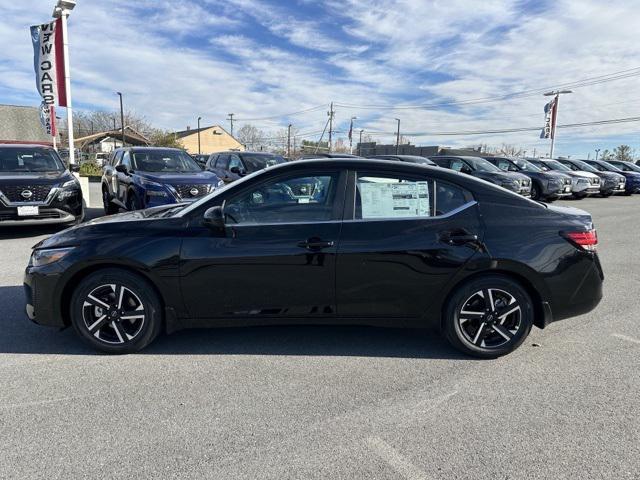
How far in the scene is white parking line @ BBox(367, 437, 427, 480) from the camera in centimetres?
232

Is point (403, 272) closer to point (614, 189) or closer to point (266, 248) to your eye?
point (266, 248)

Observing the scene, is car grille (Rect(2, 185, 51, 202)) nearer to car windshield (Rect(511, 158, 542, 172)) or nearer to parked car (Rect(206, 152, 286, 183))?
parked car (Rect(206, 152, 286, 183))

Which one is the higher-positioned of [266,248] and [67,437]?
[266,248]

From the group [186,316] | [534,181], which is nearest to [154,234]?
[186,316]

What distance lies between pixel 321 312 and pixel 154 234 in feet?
4.73

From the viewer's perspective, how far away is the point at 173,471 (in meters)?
2.32

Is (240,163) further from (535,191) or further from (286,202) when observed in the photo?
(535,191)

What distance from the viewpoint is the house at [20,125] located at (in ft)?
148

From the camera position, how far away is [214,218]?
136 inches

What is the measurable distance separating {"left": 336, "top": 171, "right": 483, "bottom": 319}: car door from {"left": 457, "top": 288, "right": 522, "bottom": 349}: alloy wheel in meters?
0.30

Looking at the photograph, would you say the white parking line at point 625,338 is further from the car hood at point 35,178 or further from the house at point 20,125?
the house at point 20,125

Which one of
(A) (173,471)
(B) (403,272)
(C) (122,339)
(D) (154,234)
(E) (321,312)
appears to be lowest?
(A) (173,471)

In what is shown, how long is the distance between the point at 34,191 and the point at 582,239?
843cm

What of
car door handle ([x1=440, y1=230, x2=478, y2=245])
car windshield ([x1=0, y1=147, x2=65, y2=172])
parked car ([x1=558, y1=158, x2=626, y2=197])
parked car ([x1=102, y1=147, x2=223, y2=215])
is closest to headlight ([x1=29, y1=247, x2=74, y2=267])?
car door handle ([x1=440, y1=230, x2=478, y2=245])
